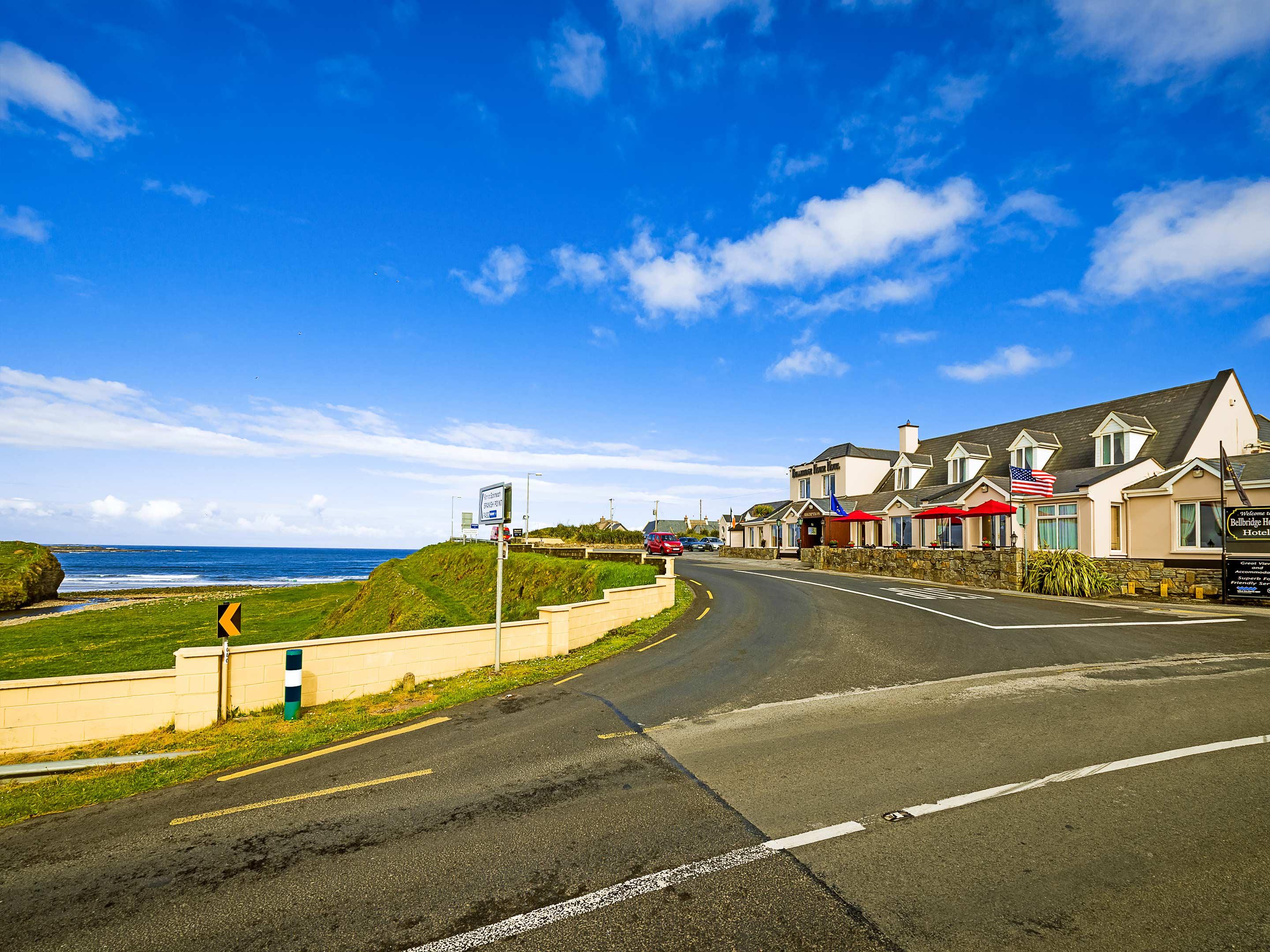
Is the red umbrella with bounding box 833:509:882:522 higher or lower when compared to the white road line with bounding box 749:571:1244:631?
higher

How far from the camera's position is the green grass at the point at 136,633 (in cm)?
2141

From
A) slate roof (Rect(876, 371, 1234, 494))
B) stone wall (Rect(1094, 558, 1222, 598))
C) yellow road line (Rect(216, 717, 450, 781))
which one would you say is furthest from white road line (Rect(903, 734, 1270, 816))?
slate roof (Rect(876, 371, 1234, 494))

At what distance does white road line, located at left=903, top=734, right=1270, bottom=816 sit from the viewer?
5.71 meters

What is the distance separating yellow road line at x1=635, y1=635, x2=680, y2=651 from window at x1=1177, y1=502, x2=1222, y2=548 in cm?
2257

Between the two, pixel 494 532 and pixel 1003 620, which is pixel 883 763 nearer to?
pixel 494 532

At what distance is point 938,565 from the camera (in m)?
30.2

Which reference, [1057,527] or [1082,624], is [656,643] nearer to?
[1082,624]

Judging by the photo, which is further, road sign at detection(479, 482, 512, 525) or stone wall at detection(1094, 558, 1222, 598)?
stone wall at detection(1094, 558, 1222, 598)

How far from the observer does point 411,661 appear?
1211 centimetres

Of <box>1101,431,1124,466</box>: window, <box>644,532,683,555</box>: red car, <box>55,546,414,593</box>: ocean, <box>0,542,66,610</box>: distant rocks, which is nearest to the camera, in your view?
<box>1101,431,1124,466</box>: window

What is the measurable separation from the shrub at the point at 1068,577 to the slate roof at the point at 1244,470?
489cm

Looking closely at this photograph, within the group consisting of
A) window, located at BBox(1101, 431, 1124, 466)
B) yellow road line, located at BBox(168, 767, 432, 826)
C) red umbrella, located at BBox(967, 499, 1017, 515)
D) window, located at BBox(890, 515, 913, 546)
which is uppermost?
window, located at BBox(1101, 431, 1124, 466)

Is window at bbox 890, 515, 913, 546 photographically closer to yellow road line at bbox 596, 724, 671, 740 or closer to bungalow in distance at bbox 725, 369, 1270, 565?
bungalow in distance at bbox 725, 369, 1270, 565

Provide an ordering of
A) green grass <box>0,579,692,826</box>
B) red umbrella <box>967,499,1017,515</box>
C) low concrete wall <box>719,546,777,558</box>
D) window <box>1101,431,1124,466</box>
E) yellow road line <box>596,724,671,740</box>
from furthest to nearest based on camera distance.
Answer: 1. low concrete wall <box>719,546,777,558</box>
2. window <box>1101,431,1124,466</box>
3. red umbrella <box>967,499,1017,515</box>
4. yellow road line <box>596,724,671,740</box>
5. green grass <box>0,579,692,826</box>
